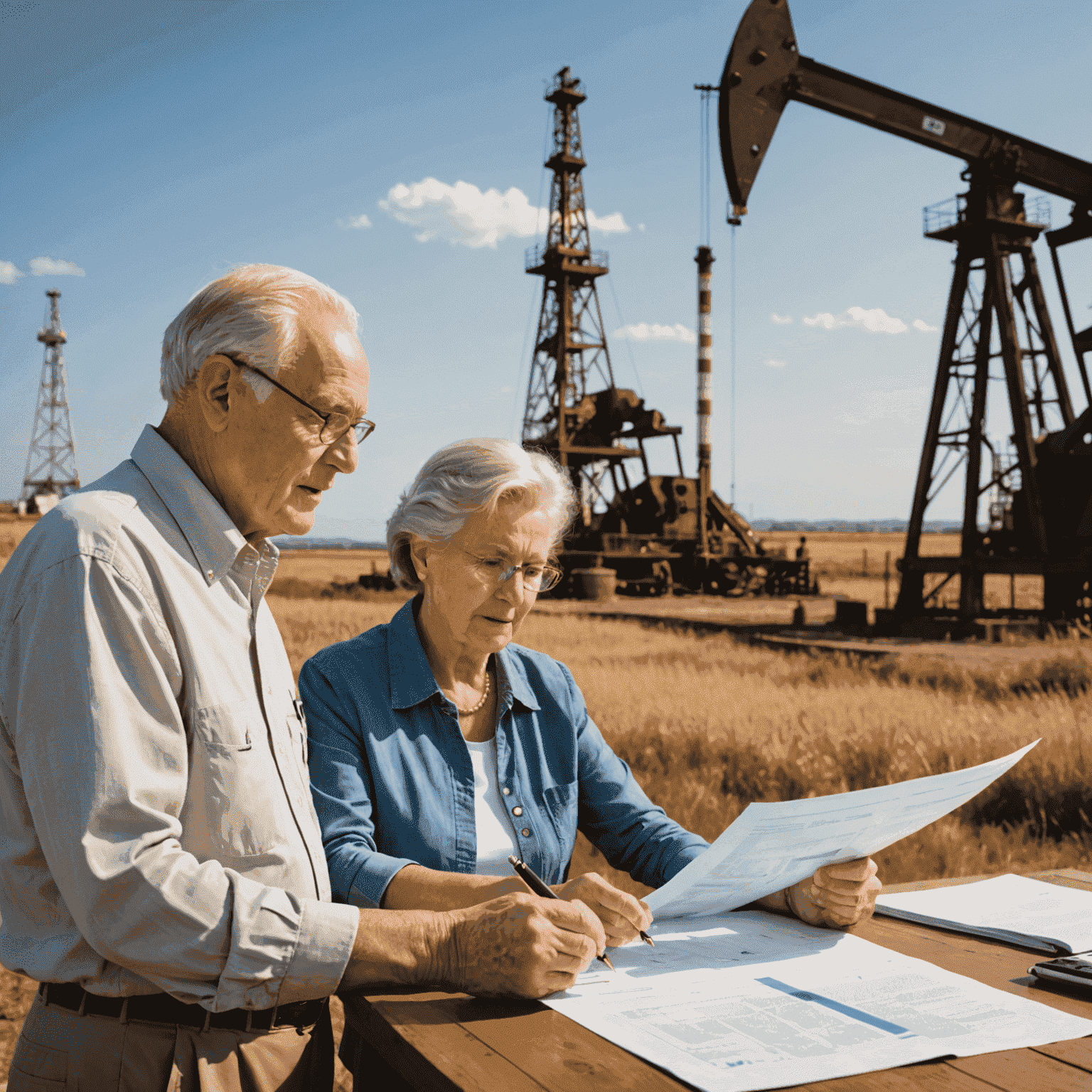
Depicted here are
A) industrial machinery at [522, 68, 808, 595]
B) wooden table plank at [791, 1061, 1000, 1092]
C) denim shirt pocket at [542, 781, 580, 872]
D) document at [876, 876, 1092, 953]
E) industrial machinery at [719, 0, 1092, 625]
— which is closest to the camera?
wooden table plank at [791, 1061, 1000, 1092]

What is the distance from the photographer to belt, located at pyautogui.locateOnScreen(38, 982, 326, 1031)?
1408 millimetres

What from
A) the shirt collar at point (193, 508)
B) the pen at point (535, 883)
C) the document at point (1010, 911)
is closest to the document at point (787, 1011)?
the pen at point (535, 883)

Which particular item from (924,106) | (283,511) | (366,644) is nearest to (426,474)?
(366,644)

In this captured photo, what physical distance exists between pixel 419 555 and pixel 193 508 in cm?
91

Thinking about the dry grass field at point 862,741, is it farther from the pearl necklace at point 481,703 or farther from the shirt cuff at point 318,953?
the shirt cuff at point 318,953

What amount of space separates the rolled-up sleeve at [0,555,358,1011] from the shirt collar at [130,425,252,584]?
0.18 metres

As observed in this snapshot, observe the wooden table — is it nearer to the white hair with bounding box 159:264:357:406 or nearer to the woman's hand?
the woman's hand

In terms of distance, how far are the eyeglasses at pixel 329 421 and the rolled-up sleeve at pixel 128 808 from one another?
380mm

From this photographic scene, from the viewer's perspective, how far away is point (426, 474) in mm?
2334

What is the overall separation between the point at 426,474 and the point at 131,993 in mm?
1253

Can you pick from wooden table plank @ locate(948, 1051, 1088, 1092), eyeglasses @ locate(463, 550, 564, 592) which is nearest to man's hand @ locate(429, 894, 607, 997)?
wooden table plank @ locate(948, 1051, 1088, 1092)

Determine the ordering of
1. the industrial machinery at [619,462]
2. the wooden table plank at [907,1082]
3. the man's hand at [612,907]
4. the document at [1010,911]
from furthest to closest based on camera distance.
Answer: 1. the industrial machinery at [619,462]
2. the document at [1010,911]
3. the man's hand at [612,907]
4. the wooden table plank at [907,1082]

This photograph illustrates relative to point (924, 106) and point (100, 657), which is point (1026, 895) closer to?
point (100, 657)

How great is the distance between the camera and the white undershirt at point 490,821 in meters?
2.06
